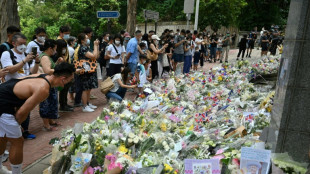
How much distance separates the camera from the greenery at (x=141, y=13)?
20.9 meters

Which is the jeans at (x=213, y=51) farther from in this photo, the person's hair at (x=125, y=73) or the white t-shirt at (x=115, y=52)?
the person's hair at (x=125, y=73)

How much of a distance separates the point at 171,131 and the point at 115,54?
4.24 meters

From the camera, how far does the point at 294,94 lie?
8.30 feet

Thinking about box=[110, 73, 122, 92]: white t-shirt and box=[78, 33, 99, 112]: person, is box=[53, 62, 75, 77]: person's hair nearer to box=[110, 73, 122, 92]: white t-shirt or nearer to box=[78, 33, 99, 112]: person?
box=[110, 73, 122, 92]: white t-shirt

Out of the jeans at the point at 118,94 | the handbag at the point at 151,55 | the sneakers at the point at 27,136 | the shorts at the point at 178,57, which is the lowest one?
the sneakers at the point at 27,136

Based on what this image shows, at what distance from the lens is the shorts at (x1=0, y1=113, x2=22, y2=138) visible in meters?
2.89

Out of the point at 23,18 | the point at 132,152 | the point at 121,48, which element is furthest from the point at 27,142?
the point at 23,18

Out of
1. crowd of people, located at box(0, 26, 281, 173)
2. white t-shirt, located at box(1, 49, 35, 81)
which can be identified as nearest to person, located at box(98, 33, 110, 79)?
crowd of people, located at box(0, 26, 281, 173)

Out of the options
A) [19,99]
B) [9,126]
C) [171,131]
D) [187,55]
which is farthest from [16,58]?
[187,55]

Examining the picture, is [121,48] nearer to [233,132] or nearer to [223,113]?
[223,113]

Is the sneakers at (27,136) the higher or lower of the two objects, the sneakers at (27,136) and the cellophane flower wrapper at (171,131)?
the lower

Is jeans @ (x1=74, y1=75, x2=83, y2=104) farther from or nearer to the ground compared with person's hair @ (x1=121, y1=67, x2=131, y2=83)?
nearer to the ground

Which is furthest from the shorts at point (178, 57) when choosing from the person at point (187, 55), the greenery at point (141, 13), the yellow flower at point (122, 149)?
the greenery at point (141, 13)

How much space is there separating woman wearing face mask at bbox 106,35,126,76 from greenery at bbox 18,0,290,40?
48.1 feet
